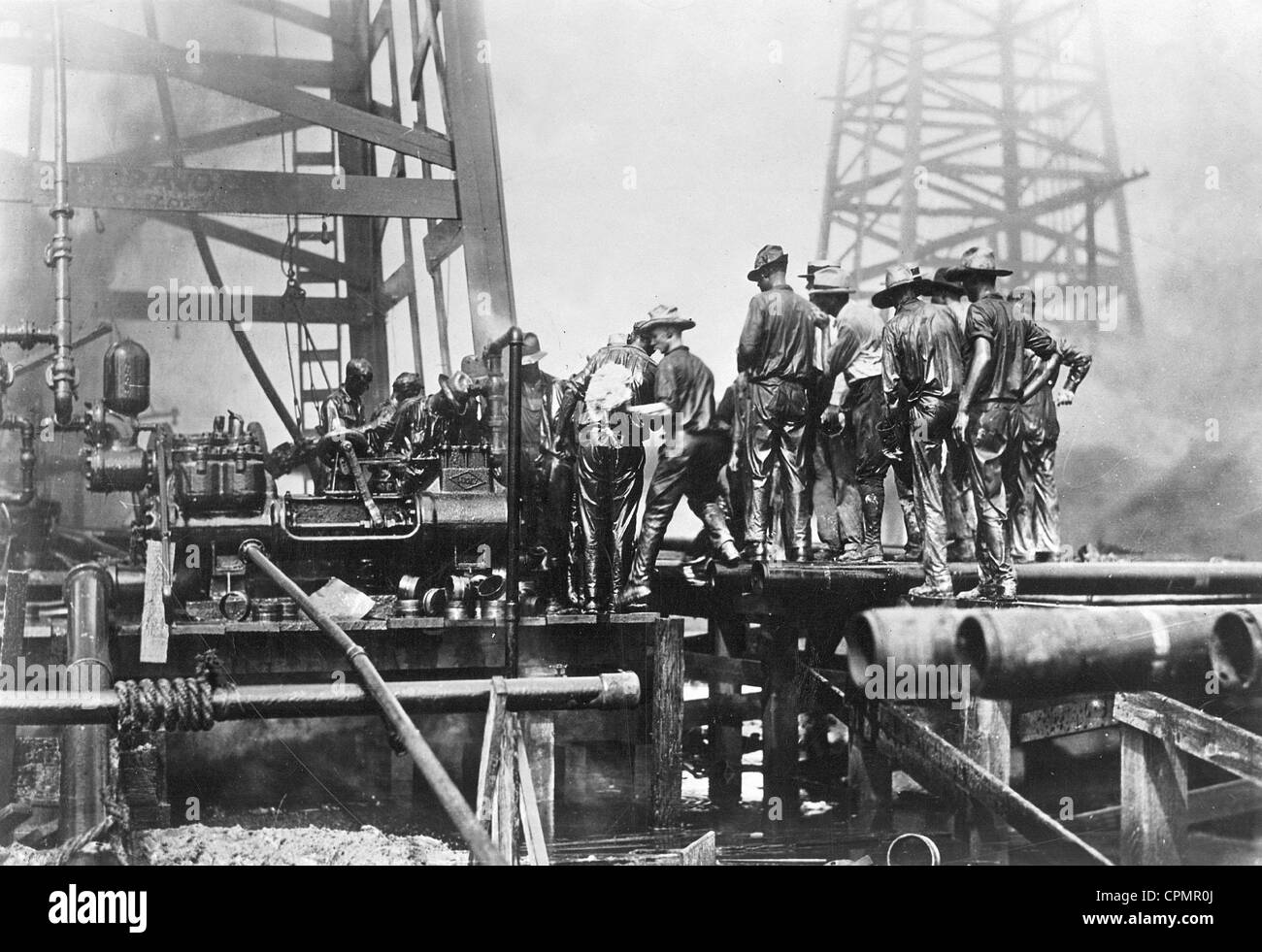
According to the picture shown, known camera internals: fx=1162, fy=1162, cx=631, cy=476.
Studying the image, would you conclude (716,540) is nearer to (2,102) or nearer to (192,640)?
(192,640)

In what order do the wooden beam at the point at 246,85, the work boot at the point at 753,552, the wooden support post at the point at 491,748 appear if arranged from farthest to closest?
the wooden beam at the point at 246,85, the work boot at the point at 753,552, the wooden support post at the point at 491,748

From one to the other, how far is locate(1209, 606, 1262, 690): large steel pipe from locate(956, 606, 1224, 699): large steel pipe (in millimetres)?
95

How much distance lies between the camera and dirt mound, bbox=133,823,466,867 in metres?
7.00

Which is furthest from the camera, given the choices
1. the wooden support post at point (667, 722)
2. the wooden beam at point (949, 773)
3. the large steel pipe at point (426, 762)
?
the wooden support post at point (667, 722)

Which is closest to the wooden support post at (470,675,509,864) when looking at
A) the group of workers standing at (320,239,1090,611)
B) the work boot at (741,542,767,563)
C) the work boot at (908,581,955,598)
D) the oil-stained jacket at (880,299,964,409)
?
the group of workers standing at (320,239,1090,611)

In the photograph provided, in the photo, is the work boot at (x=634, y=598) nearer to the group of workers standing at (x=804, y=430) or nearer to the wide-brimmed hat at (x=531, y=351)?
the group of workers standing at (x=804, y=430)

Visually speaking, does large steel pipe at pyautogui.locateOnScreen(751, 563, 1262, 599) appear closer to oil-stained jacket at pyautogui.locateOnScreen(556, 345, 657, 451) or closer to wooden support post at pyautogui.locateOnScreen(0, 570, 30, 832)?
oil-stained jacket at pyautogui.locateOnScreen(556, 345, 657, 451)

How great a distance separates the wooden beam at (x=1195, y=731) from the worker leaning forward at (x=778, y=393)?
295 centimetres

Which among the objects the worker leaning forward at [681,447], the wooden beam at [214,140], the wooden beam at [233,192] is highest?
the wooden beam at [214,140]

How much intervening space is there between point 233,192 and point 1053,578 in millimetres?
7071

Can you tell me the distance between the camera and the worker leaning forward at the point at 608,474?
8148 millimetres

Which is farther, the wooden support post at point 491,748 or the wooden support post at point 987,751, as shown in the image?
the wooden support post at point 987,751

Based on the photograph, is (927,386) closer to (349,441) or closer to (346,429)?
(349,441)

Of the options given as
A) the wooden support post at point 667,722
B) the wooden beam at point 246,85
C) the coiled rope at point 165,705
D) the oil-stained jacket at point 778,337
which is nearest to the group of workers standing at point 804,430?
the oil-stained jacket at point 778,337
